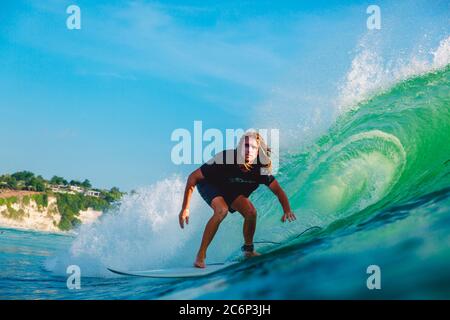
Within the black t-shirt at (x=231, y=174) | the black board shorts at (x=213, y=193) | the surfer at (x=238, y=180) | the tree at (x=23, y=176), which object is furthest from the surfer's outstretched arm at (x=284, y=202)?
the tree at (x=23, y=176)

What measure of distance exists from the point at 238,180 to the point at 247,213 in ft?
1.30

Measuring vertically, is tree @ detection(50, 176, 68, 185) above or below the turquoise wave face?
above

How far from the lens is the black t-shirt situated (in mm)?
5406

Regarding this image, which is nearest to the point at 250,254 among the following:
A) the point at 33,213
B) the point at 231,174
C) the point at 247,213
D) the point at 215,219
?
the point at 247,213

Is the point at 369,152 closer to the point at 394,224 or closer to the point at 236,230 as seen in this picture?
the point at 236,230

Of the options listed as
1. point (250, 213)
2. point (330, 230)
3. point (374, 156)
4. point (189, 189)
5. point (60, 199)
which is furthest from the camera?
point (60, 199)

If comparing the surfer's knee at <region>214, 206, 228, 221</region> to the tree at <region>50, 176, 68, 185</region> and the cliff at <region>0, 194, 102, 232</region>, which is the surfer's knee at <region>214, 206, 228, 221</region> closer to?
the cliff at <region>0, 194, 102, 232</region>

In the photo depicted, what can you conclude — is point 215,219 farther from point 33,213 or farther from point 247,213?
point 33,213

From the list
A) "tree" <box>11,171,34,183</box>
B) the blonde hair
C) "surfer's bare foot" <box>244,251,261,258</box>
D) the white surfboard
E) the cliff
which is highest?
"tree" <box>11,171,34,183</box>

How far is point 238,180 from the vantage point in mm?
5492

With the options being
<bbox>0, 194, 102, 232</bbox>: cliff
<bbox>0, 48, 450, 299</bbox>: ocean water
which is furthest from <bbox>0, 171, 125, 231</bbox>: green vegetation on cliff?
<bbox>0, 48, 450, 299</bbox>: ocean water

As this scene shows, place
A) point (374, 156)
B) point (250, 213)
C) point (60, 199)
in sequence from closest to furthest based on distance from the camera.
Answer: point (250, 213), point (374, 156), point (60, 199)

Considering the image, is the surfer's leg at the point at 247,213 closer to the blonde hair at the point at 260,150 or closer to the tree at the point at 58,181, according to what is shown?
the blonde hair at the point at 260,150
